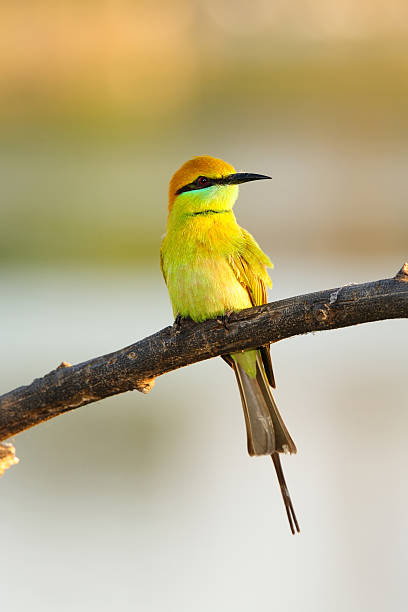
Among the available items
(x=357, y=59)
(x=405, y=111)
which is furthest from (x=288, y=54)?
(x=405, y=111)

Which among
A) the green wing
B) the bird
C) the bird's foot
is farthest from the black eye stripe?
the bird's foot

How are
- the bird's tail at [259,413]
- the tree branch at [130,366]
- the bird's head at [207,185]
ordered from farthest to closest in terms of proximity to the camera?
the bird's head at [207,185]
the bird's tail at [259,413]
the tree branch at [130,366]

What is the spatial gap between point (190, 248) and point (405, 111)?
2.33 meters

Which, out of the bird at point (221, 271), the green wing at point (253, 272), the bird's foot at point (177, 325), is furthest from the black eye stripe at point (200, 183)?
the bird's foot at point (177, 325)

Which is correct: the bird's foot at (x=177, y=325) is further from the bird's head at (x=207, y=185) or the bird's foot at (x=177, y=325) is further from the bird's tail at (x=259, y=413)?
the bird's head at (x=207, y=185)

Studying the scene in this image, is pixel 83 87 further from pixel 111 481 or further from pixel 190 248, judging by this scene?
pixel 190 248

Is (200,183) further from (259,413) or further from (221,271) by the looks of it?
(259,413)

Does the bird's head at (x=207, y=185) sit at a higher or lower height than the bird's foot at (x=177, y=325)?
higher

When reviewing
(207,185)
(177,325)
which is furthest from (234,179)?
(177,325)

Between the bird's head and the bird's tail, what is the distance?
11.5 inches

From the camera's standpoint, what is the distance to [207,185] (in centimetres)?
135

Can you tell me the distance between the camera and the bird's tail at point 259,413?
3.86 ft

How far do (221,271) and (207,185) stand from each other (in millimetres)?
195

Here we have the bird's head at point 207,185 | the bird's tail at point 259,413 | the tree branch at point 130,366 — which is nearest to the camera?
the tree branch at point 130,366
